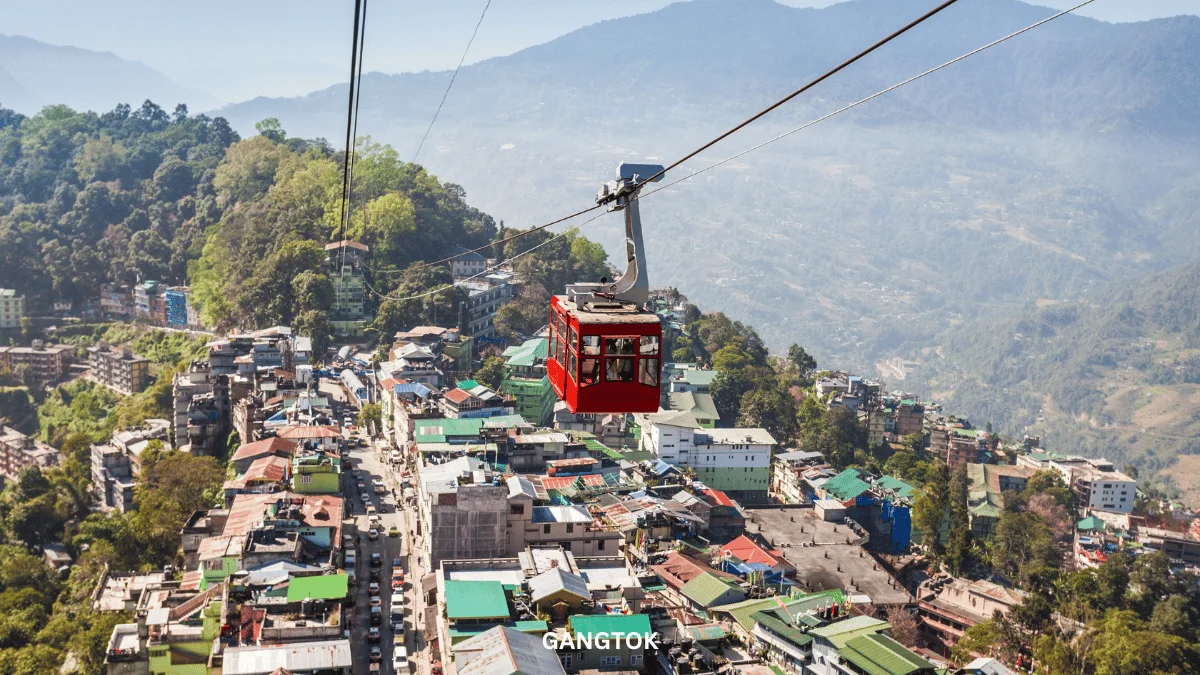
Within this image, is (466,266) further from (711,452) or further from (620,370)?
(620,370)

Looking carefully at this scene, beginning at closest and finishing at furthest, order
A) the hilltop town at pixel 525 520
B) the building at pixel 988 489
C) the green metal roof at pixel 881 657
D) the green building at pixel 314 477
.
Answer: the hilltop town at pixel 525 520 → the green metal roof at pixel 881 657 → the green building at pixel 314 477 → the building at pixel 988 489

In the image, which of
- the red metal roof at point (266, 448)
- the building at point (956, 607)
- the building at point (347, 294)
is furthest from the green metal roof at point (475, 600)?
the building at point (347, 294)

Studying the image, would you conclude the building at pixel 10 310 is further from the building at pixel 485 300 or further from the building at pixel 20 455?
the building at pixel 485 300

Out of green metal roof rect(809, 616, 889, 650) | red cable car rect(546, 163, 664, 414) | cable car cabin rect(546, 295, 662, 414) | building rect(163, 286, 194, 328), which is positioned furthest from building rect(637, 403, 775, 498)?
cable car cabin rect(546, 295, 662, 414)

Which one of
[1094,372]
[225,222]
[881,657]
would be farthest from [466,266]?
[1094,372]

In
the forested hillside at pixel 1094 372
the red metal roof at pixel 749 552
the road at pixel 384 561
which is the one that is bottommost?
the forested hillside at pixel 1094 372

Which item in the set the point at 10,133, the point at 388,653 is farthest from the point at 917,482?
the point at 10,133

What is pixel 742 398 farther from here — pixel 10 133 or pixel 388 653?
pixel 10 133

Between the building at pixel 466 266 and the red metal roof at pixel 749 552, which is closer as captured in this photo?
the red metal roof at pixel 749 552
